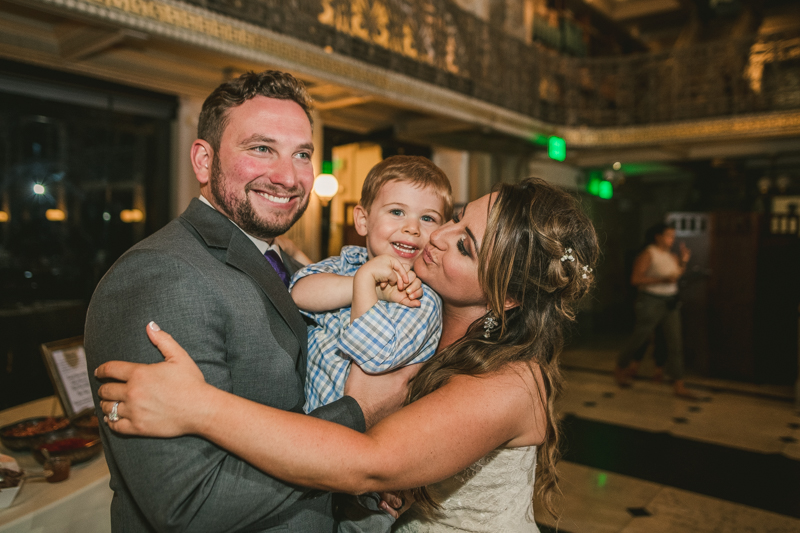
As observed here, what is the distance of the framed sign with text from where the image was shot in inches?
92.0

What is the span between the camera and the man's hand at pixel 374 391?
144 cm

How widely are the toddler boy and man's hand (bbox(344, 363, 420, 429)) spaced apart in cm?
5

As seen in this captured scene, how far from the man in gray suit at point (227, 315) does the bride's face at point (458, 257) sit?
359 mm

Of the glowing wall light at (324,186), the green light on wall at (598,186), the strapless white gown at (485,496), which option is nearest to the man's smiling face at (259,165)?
the strapless white gown at (485,496)

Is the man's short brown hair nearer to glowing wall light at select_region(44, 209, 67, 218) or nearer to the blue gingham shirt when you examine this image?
the blue gingham shirt

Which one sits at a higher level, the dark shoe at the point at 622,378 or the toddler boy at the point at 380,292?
the toddler boy at the point at 380,292

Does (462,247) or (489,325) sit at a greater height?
(462,247)

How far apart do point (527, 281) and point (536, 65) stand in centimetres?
850

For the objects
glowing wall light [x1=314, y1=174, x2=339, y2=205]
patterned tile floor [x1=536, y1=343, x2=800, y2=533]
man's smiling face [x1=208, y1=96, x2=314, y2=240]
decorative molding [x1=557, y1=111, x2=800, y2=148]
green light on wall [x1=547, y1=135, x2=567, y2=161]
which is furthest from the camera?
green light on wall [x1=547, y1=135, x2=567, y2=161]

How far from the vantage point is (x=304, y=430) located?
1.09 metres

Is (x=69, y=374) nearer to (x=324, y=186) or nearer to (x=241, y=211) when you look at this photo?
(x=241, y=211)

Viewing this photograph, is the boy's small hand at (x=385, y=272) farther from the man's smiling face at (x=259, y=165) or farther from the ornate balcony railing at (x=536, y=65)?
the ornate balcony railing at (x=536, y=65)

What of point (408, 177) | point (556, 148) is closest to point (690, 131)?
point (556, 148)

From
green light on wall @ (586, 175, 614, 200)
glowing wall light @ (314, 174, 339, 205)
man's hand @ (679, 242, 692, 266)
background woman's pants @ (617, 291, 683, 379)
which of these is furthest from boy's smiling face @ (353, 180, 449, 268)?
green light on wall @ (586, 175, 614, 200)
